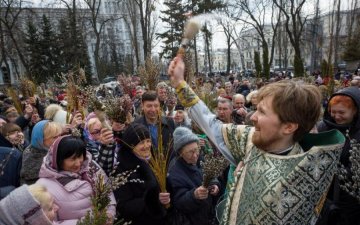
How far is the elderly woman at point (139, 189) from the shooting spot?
293cm

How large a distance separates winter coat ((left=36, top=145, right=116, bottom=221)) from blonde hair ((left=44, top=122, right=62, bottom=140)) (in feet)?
2.62

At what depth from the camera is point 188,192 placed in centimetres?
295

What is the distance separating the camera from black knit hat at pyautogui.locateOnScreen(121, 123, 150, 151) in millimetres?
3084

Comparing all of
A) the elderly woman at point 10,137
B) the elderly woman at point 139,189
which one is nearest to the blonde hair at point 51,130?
the elderly woman at point 139,189

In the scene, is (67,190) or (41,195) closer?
Result: (41,195)

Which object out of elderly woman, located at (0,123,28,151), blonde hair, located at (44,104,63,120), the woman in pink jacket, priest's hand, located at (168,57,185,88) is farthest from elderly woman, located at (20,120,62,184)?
priest's hand, located at (168,57,185,88)

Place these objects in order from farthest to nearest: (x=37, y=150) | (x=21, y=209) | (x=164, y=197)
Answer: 1. (x=37, y=150)
2. (x=164, y=197)
3. (x=21, y=209)

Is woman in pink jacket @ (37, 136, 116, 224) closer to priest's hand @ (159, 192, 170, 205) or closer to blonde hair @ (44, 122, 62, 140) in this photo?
priest's hand @ (159, 192, 170, 205)

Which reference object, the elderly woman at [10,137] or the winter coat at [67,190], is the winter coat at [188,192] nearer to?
the winter coat at [67,190]

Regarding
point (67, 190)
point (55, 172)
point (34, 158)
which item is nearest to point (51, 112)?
point (34, 158)

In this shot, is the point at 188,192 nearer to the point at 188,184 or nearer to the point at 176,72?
the point at 188,184

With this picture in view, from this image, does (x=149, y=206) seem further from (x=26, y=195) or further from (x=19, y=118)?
(x=19, y=118)

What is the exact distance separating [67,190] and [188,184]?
42.2 inches

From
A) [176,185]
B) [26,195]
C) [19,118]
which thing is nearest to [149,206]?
[176,185]
